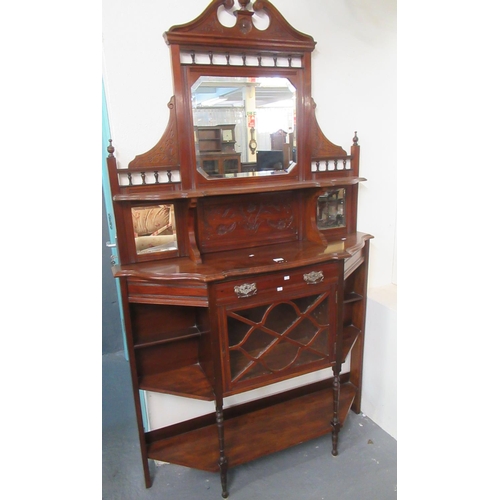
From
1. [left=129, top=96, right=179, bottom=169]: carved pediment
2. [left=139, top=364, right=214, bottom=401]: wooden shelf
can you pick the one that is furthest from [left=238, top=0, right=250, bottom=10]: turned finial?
[left=139, top=364, right=214, bottom=401]: wooden shelf

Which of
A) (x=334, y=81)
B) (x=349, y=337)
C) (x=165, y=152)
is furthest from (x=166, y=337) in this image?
(x=334, y=81)

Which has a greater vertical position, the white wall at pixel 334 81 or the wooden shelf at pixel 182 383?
the white wall at pixel 334 81

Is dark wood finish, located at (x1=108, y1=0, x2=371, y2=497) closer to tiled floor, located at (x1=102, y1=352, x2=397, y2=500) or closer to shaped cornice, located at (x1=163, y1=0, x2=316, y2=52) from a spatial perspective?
shaped cornice, located at (x1=163, y1=0, x2=316, y2=52)

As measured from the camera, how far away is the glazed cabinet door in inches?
57.6

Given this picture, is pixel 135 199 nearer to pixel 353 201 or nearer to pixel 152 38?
pixel 152 38

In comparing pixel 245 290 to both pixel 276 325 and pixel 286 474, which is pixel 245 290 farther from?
pixel 286 474

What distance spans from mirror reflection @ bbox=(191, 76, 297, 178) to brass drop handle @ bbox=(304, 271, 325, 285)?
20.6 inches

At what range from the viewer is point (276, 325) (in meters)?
1.65

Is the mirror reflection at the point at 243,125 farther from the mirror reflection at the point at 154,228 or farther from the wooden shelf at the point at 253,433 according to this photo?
the wooden shelf at the point at 253,433

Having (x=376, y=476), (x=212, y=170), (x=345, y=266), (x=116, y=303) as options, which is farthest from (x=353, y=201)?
(x=116, y=303)

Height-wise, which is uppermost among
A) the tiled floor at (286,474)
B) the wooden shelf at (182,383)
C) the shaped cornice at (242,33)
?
the shaped cornice at (242,33)

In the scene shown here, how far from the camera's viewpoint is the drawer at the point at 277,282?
142cm

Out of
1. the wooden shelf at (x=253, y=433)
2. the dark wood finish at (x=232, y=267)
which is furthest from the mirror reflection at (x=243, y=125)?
the wooden shelf at (x=253, y=433)

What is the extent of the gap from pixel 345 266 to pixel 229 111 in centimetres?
86
